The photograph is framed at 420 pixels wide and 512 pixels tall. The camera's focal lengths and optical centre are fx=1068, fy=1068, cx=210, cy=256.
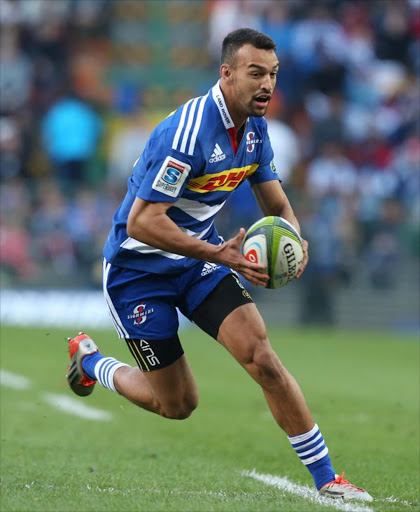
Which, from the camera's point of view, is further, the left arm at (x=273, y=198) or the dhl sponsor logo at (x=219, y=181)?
the left arm at (x=273, y=198)

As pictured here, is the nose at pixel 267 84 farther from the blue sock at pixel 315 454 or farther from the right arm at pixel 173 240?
the blue sock at pixel 315 454

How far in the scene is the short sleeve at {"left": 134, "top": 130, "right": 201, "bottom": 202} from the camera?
5879 mm

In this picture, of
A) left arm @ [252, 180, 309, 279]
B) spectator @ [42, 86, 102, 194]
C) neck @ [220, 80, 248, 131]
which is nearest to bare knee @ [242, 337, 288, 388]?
left arm @ [252, 180, 309, 279]

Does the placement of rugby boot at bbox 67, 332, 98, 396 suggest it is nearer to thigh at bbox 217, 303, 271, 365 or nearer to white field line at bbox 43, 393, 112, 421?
thigh at bbox 217, 303, 271, 365

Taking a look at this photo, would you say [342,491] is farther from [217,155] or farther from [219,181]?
[217,155]

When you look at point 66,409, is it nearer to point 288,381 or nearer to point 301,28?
point 288,381

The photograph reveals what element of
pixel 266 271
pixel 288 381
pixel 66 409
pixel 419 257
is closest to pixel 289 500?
pixel 288 381

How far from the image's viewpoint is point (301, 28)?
20.2 m

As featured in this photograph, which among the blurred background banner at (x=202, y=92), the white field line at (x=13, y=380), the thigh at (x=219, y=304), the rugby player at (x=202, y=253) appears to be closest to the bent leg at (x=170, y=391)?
the rugby player at (x=202, y=253)

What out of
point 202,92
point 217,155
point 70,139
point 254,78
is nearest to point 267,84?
point 254,78

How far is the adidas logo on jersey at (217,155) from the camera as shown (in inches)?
238

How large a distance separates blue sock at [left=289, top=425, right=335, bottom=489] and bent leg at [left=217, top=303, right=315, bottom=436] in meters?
0.04

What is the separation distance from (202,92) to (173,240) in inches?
616

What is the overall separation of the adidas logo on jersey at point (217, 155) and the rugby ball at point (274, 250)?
1.46 ft
